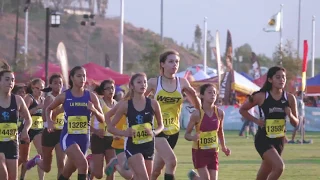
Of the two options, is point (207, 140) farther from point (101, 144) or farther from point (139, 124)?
point (101, 144)

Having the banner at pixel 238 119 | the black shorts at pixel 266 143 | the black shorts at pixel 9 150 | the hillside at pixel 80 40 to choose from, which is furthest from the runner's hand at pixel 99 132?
the hillside at pixel 80 40

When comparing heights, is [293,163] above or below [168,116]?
below

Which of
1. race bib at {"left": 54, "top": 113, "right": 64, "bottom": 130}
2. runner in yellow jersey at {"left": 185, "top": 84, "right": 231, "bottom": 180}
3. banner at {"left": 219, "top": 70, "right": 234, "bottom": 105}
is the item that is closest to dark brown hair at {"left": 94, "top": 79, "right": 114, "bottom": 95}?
race bib at {"left": 54, "top": 113, "right": 64, "bottom": 130}

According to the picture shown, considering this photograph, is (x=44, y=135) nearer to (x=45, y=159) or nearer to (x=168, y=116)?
(x=45, y=159)

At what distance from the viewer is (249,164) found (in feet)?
70.6

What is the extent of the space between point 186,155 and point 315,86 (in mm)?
22994

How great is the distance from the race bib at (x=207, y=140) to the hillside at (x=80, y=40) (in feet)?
303

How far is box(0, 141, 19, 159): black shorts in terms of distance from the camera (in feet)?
41.2

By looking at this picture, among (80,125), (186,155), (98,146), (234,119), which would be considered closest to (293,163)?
(186,155)

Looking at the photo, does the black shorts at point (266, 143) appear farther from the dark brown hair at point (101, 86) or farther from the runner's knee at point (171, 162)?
the dark brown hair at point (101, 86)

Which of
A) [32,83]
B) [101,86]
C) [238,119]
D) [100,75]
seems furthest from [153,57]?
[101,86]

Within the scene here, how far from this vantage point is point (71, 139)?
42.7 ft

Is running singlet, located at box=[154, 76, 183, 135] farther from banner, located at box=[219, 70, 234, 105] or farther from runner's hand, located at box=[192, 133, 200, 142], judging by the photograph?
banner, located at box=[219, 70, 234, 105]

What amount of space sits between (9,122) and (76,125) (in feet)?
3.32
